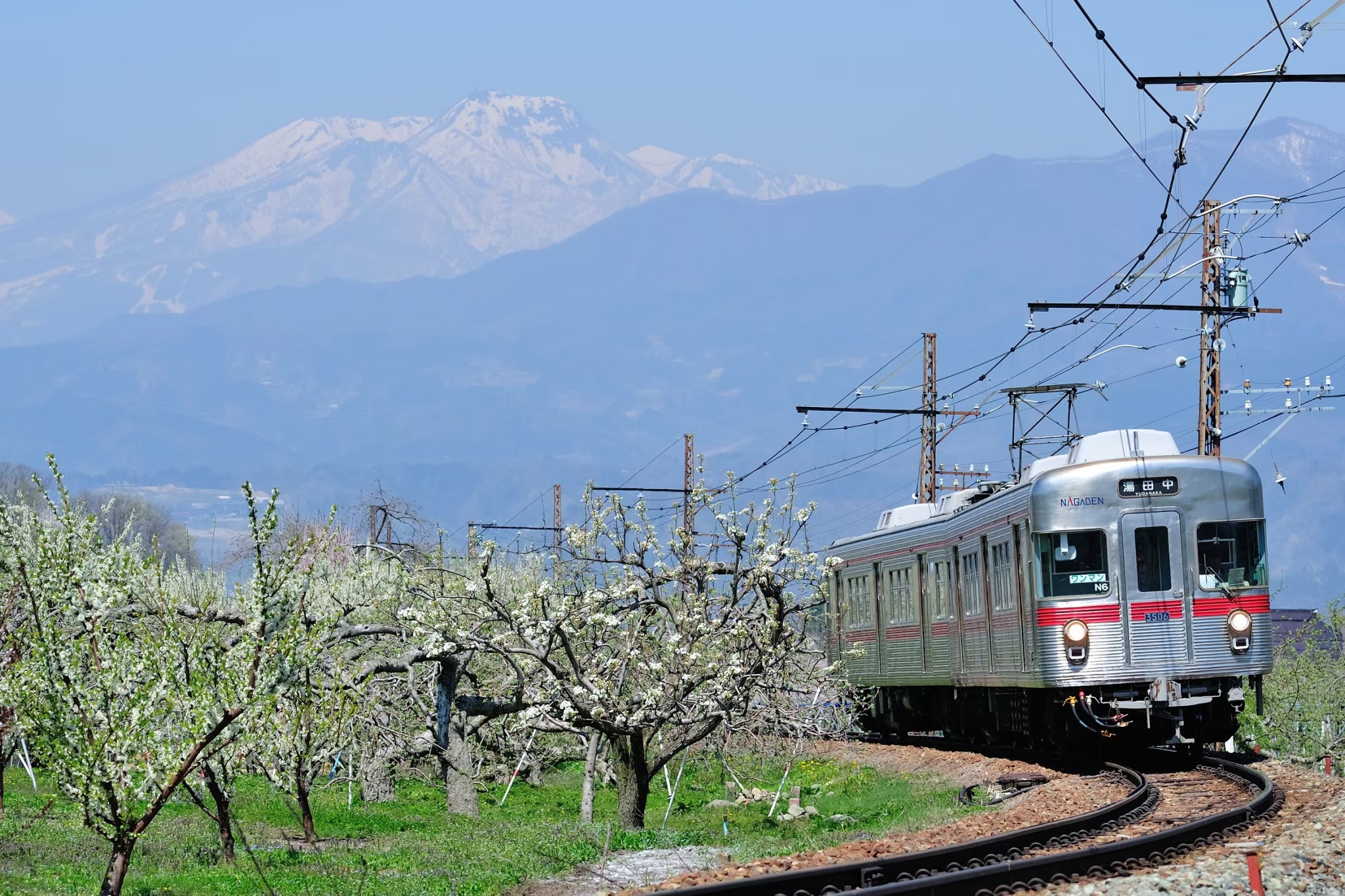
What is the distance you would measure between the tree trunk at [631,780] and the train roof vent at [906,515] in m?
9.13

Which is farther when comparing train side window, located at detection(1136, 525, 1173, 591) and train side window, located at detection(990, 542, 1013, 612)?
train side window, located at detection(990, 542, 1013, 612)

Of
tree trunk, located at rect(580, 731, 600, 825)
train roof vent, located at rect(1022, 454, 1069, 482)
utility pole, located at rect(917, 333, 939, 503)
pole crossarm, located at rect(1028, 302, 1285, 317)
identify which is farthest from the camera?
utility pole, located at rect(917, 333, 939, 503)

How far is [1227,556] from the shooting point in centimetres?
1972

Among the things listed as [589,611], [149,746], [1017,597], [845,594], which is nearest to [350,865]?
[589,611]

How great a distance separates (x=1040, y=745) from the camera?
2362 centimetres

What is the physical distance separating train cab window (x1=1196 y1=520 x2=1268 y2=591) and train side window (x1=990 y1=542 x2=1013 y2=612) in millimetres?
2303

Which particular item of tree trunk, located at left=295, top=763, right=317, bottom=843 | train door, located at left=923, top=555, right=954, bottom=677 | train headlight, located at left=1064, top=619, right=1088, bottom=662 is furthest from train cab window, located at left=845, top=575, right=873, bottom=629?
tree trunk, located at left=295, top=763, right=317, bottom=843

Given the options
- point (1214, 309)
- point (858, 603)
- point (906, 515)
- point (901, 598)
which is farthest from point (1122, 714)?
point (858, 603)

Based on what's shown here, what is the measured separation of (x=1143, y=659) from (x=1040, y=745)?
176 inches

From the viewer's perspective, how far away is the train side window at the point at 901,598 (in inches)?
1049

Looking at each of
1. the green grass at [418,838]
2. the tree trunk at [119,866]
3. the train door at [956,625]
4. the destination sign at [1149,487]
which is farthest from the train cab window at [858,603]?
the tree trunk at [119,866]

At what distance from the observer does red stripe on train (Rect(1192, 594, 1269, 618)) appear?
1956 centimetres

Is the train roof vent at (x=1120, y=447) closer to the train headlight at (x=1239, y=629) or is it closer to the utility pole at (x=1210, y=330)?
the train headlight at (x=1239, y=629)

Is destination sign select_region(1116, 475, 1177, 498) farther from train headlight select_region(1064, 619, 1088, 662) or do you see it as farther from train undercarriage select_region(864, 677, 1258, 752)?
train undercarriage select_region(864, 677, 1258, 752)
